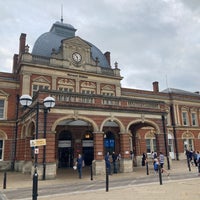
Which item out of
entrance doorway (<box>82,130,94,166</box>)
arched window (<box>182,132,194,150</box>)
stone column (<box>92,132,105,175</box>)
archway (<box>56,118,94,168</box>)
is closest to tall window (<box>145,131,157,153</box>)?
arched window (<box>182,132,194,150</box>)

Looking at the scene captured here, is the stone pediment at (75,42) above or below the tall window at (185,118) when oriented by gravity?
above

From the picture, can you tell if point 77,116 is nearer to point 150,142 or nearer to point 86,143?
point 86,143

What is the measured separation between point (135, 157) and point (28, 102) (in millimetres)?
17516

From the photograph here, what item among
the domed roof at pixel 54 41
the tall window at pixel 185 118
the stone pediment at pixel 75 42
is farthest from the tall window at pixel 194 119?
the stone pediment at pixel 75 42

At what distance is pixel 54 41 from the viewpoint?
3017cm

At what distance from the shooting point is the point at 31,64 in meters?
25.0

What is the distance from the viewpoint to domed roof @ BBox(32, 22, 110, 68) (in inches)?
1124

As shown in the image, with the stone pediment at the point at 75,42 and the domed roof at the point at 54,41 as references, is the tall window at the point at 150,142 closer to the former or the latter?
the domed roof at the point at 54,41

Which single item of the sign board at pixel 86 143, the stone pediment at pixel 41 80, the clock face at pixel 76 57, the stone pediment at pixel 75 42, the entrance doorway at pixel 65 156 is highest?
the stone pediment at pixel 75 42

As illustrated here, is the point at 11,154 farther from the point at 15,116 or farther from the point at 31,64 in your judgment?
the point at 31,64

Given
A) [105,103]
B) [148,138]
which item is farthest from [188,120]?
[105,103]

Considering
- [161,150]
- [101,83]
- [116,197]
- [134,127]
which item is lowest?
[116,197]

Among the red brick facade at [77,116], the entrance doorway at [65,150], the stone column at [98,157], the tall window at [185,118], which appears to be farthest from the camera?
the tall window at [185,118]

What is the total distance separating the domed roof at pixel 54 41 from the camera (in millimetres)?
28550
